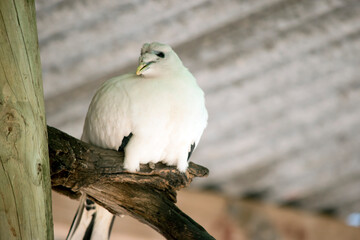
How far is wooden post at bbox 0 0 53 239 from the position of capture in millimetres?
1689

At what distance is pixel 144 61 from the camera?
2.08 meters

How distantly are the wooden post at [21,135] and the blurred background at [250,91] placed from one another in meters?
0.98

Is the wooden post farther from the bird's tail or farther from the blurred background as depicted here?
the blurred background

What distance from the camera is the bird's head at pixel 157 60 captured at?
6.86ft

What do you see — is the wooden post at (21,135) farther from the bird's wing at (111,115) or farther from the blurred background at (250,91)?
the blurred background at (250,91)

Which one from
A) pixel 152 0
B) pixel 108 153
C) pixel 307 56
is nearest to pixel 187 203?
pixel 307 56

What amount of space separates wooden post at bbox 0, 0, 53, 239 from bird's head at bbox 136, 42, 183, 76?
40cm

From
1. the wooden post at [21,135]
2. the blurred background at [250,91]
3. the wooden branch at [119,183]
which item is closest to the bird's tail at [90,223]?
the wooden branch at [119,183]

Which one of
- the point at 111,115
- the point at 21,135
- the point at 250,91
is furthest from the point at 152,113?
the point at 250,91

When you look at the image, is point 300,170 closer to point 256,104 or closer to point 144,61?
point 256,104

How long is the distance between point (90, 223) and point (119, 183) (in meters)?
0.25

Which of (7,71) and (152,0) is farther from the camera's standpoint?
(152,0)

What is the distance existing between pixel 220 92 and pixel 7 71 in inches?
76.2

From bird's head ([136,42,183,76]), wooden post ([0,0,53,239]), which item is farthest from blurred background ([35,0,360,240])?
wooden post ([0,0,53,239])
